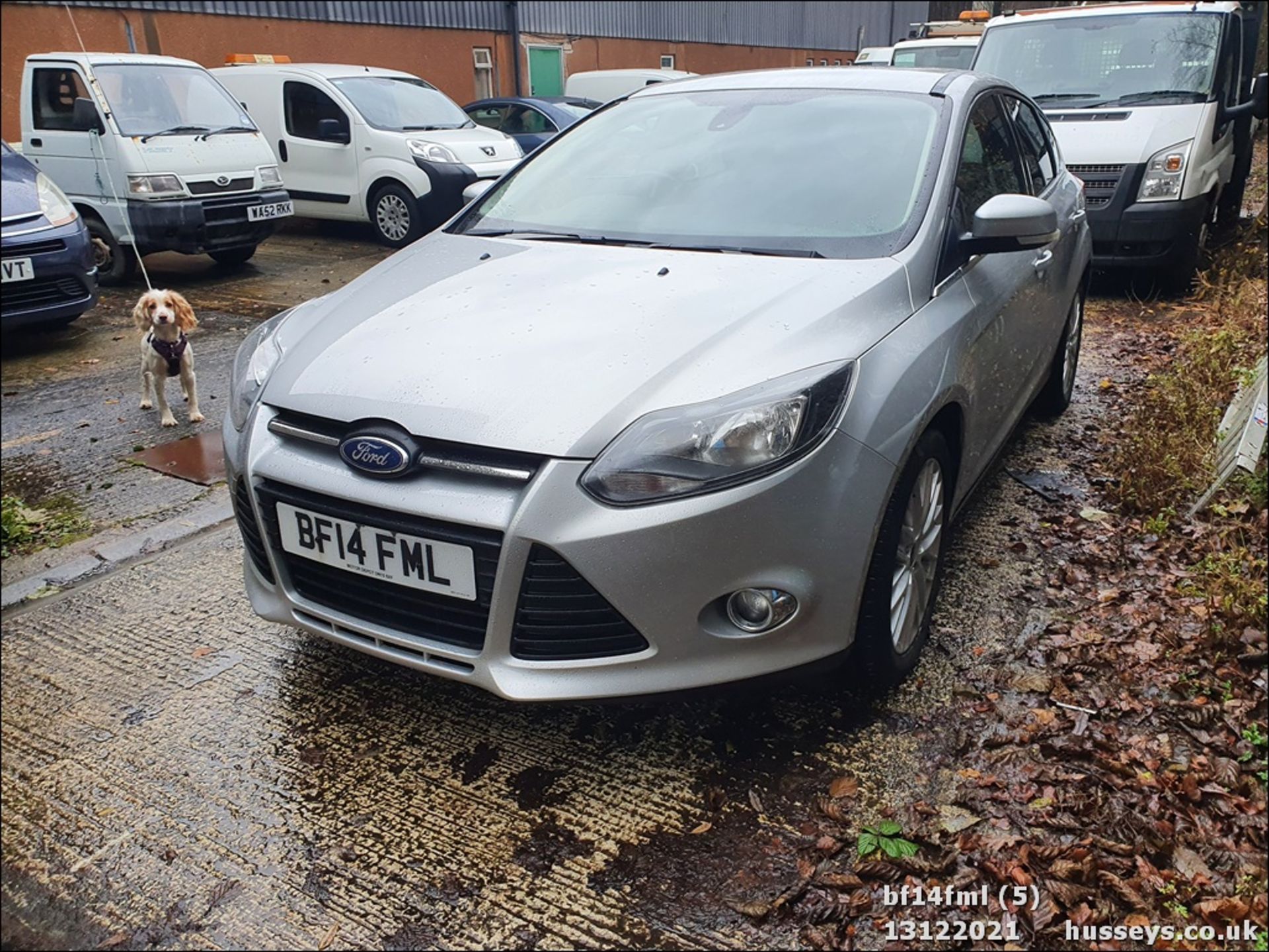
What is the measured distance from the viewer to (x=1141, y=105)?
7.64 m

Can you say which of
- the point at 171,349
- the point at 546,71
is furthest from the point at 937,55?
the point at 171,349

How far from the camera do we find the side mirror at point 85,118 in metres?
8.39

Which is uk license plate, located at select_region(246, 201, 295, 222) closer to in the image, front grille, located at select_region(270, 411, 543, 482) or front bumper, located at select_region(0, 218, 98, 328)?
front bumper, located at select_region(0, 218, 98, 328)

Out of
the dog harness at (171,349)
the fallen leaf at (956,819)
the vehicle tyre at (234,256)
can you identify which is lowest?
the vehicle tyre at (234,256)

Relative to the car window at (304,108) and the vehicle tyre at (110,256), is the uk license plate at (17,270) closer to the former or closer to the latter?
the vehicle tyre at (110,256)

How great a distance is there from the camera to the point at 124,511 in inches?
169

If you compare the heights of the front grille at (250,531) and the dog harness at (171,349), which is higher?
the front grille at (250,531)

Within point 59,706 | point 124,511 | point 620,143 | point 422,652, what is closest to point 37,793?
point 59,706

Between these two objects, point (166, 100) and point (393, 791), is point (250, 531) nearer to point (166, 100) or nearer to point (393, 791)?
point (393, 791)

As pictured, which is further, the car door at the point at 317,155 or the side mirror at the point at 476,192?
the car door at the point at 317,155

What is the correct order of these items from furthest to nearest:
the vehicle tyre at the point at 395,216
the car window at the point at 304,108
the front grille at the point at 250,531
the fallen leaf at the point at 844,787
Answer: the car window at the point at 304,108
the vehicle tyre at the point at 395,216
the front grille at the point at 250,531
the fallen leaf at the point at 844,787

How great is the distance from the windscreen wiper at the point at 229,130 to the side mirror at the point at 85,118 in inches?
32.6

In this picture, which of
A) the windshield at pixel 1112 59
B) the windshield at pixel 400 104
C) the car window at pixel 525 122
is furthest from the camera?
the car window at pixel 525 122

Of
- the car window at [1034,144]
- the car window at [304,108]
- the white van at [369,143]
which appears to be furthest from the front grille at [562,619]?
the car window at [304,108]
